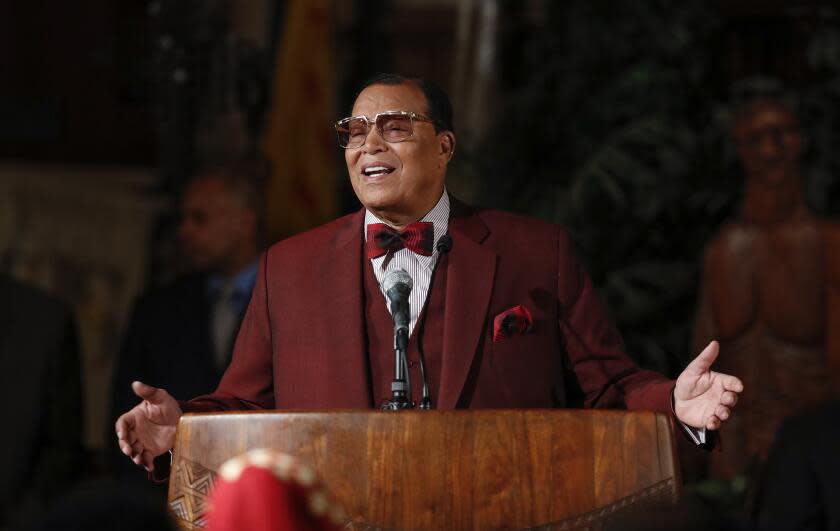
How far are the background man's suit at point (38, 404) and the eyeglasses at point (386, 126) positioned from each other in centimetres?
210

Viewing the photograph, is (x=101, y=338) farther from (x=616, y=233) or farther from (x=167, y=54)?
(x=616, y=233)

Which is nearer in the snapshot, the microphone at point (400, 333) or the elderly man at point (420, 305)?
the microphone at point (400, 333)

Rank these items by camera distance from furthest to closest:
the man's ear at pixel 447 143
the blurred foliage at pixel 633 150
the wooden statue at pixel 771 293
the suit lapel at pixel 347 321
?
the blurred foliage at pixel 633 150 → the wooden statue at pixel 771 293 → the man's ear at pixel 447 143 → the suit lapel at pixel 347 321

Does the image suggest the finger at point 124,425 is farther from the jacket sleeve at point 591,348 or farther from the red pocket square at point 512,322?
the jacket sleeve at point 591,348

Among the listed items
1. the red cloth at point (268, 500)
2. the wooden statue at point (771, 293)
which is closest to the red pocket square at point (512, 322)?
the red cloth at point (268, 500)

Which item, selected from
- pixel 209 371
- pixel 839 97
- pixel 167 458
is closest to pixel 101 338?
pixel 209 371

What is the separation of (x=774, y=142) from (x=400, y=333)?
3.88 meters

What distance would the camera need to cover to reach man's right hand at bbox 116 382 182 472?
2.65 metres

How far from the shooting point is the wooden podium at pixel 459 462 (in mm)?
2355

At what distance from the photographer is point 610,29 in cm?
738

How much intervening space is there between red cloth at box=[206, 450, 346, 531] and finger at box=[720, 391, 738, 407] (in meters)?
1.18

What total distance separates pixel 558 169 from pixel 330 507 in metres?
5.77

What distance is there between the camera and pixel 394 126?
2.92m

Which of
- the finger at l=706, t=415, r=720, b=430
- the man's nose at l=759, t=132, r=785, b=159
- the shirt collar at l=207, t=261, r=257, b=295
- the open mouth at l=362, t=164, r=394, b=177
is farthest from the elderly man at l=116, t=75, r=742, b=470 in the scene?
the man's nose at l=759, t=132, r=785, b=159
